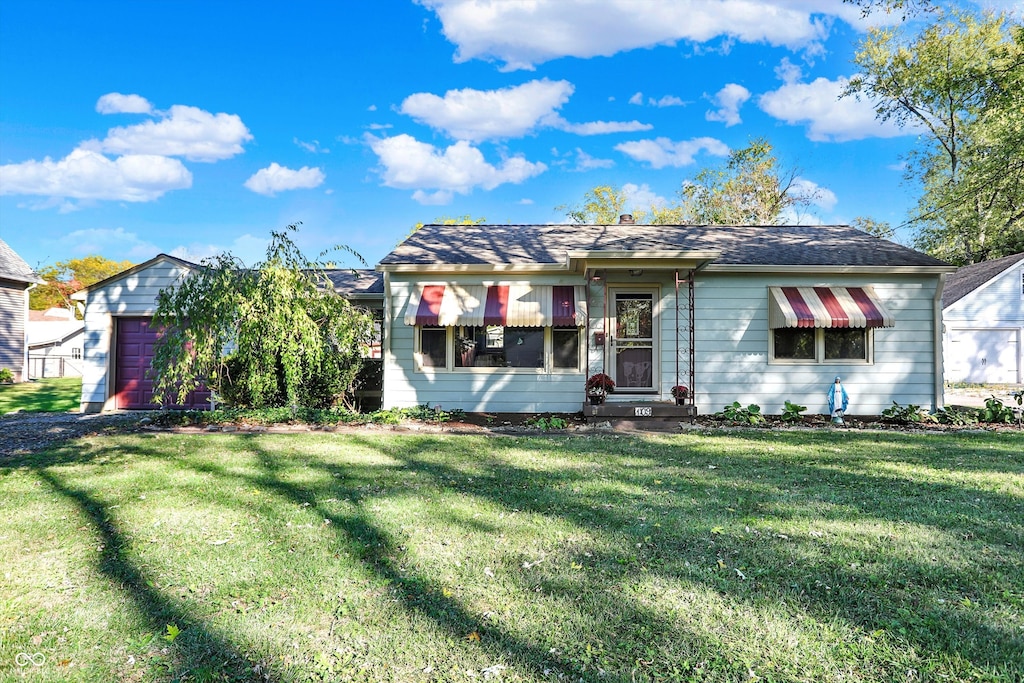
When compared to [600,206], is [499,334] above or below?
below

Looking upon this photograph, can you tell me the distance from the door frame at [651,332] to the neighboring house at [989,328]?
16.3 m

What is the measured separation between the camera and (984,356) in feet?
69.6

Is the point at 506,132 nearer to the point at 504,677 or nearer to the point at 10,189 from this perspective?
the point at 10,189

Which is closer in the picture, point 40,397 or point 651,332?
point 651,332

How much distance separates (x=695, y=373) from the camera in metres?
11.0

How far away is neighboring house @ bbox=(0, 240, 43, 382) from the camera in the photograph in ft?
64.1

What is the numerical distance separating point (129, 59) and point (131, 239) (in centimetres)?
4183

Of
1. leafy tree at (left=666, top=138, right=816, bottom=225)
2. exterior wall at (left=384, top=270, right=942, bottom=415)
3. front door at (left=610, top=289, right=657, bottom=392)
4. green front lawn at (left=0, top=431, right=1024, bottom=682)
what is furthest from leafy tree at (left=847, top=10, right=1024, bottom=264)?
green front lawn at (left=0, top=431, right=1024, bottom=682)

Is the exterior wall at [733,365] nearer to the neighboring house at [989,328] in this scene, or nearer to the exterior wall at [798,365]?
the exterior wall at [798,365]

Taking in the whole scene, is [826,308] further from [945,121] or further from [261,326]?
[945,121]

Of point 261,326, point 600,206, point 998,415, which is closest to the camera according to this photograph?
point 261,326

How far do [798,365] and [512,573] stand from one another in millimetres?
9556

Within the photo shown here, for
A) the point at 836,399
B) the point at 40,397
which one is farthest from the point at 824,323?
the point at 40,397

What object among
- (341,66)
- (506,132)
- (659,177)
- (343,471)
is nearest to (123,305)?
(343,471)
